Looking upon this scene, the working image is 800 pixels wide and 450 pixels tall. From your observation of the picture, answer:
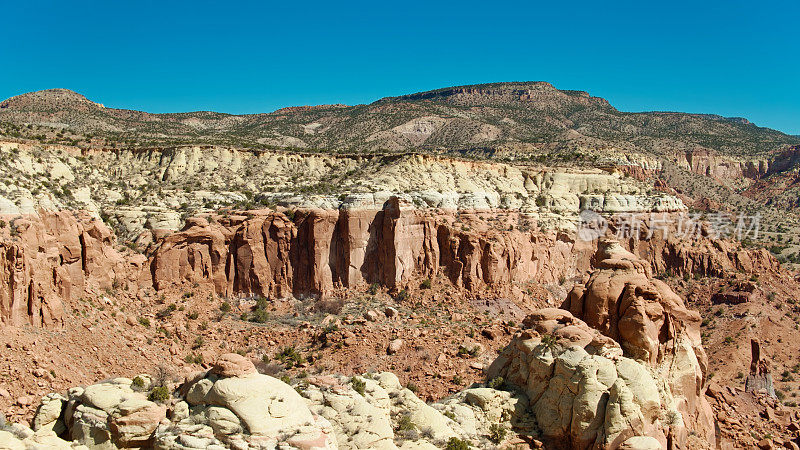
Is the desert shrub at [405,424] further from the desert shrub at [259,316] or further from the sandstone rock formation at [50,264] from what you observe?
the desert shrub at [259,316]

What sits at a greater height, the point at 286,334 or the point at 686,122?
the point at 686,122

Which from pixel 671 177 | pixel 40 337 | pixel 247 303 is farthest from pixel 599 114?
pixel 40 337

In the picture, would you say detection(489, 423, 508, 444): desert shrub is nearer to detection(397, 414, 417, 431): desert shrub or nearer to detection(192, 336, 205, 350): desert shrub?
detection(397, 414, 417, 431): desert shrub

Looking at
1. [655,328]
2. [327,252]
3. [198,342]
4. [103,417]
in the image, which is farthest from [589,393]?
[327,252]

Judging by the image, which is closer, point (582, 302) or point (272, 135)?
point (582, 302)

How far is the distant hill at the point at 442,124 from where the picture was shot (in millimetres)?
84938

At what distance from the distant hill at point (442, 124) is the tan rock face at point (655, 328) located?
4675 cm

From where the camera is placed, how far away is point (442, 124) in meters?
126

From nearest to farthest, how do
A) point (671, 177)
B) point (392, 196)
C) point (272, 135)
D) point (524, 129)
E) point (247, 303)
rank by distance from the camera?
point (247, 303) < point (392, 196) < point (272, 135) < point (671, 177) < point (524, 129)

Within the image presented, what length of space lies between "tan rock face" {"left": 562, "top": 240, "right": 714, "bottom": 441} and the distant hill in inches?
1841

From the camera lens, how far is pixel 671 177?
109 m

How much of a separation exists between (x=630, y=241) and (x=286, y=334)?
121 ft

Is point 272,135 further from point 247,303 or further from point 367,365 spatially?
point 367,365

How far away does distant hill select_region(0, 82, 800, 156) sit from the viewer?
84938 millimetres
